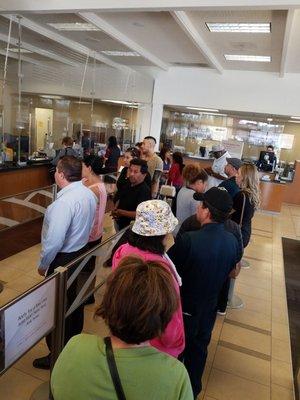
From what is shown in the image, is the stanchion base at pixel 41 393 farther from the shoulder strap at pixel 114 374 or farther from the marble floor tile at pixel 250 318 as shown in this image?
the marble floor tile at pixel 250 318

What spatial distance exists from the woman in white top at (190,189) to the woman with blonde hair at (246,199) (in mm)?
409

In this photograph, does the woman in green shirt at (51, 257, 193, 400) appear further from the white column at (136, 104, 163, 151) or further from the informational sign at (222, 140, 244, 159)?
the informational sign at (222, 140, 244, 159)

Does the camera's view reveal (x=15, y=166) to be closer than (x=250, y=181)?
No

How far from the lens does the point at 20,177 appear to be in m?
5.11

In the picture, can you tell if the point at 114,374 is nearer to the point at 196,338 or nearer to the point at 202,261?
the point at 202,261

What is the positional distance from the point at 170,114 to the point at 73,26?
634 cm

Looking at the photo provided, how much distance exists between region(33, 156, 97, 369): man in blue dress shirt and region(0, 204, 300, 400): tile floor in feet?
1.12

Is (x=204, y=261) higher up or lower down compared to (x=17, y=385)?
higher up

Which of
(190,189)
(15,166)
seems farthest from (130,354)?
(15,166)

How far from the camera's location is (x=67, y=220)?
2.25 meters

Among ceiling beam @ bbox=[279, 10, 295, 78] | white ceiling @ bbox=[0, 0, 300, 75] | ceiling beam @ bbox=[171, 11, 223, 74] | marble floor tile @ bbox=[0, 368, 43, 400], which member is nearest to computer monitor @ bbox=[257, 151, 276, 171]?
white ceiling @ bbox=[0, 0, 300, 75]

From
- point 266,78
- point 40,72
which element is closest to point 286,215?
point 266,78

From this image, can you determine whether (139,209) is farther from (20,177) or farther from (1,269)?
(20,177)

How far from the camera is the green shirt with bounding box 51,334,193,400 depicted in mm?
885
